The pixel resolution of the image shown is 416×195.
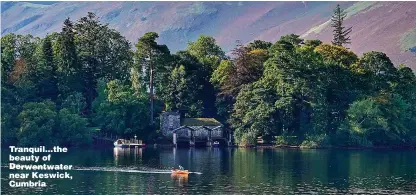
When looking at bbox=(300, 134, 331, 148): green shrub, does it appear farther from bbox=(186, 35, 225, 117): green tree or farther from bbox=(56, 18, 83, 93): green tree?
bbox=(56, 18, 83, 93): green tree

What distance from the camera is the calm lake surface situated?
70188mm

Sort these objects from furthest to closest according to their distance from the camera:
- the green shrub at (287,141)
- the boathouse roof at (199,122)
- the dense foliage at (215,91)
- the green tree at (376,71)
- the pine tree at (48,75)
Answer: the boathouse roof at (199,122) → the pine tree at (48,75) → the green tree at (376,71) → the green shrub at (287,141) → the dense foliage at (215,91)

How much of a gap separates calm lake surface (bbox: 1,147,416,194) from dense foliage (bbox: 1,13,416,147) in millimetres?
6007

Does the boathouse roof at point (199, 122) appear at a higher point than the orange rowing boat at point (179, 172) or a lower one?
higher

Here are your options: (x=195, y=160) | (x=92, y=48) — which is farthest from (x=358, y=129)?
(x=92, y=48)

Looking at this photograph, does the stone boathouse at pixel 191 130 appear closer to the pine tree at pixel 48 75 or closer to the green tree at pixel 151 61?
the green tree at pixel 151 61

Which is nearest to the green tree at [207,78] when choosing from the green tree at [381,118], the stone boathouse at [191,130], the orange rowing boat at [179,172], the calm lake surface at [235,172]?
the stone boathouse at [191,130]

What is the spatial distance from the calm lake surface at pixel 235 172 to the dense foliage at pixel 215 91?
601cm

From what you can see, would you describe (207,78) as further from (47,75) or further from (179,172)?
(179,172)

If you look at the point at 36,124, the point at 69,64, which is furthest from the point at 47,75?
the point at 36,124

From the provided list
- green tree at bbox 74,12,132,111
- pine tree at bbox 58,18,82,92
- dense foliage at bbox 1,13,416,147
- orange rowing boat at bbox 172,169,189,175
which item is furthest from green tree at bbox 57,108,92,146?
orange rowing boat at bbox 172,169,189,175

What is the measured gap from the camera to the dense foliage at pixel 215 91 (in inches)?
4545

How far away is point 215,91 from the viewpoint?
12781 cm

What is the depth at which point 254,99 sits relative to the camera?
387 feet
